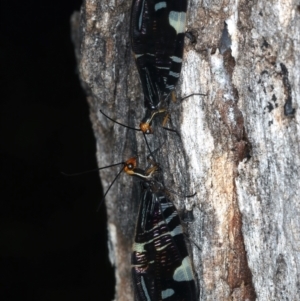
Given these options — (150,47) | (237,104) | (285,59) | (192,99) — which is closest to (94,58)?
(150,47)

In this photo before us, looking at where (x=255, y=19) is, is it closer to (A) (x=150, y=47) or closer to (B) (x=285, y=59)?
(B) (x=285, y=59)

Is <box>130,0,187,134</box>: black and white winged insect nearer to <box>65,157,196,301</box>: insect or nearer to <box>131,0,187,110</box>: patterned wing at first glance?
<box>131,0,187,110</box>: patterned wing

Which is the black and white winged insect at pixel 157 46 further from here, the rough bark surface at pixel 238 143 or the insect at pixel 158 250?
the insect at pixel 158 250

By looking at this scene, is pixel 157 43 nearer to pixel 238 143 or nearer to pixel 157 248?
pixel 238 143

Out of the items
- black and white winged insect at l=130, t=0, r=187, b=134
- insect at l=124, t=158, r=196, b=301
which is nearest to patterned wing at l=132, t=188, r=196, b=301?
insect at l=124, t=158, r=196, b=301

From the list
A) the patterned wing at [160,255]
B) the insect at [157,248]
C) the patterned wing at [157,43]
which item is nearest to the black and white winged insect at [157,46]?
the patterned wing at [157,43]

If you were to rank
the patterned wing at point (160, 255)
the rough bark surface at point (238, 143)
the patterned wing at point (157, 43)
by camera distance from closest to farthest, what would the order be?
the rough bark surface at point (238, 143) < the patterned wing at point (157, 43) < the patterned wing at point (160, 255)
